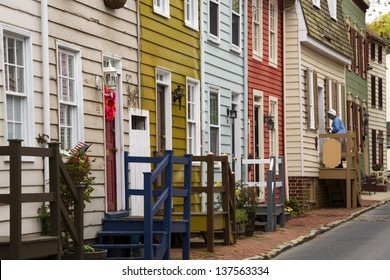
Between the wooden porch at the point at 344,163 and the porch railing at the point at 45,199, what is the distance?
58.6 ft

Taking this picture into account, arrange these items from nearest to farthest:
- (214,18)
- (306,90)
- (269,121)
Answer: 1. (214,18)
2. (269,121)
3. (306,90)

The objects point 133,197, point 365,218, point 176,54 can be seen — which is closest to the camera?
point 133,197

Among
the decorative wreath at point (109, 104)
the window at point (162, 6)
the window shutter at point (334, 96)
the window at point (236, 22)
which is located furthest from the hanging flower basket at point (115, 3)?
the window shutter at point (334, 96)

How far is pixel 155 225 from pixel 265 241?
14.2 ft

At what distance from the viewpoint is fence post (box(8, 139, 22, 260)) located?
996 cm

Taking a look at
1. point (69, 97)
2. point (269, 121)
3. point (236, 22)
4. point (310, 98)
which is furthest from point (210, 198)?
point (310, 98)

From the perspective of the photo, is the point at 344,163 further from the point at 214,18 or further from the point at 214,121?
the point at 214,18

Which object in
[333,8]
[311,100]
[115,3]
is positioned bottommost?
[311,100]

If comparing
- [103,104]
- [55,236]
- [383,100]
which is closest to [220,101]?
[103,104]

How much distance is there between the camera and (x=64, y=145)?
45.1ft

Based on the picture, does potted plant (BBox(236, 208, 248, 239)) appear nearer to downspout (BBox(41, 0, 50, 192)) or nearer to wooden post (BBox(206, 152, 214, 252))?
wooden post (BBox(206, 152, 214, 252))

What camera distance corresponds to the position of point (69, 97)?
14.0 meters

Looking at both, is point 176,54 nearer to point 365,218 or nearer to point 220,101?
point 220,101

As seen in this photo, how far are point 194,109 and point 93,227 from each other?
6.05 m
